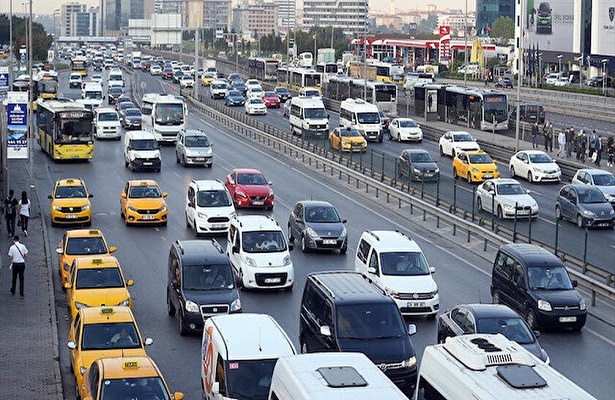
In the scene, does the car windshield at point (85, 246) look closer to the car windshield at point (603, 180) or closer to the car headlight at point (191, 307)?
the car headlight at point (191, 307)

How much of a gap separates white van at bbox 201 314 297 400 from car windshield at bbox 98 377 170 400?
2.78ft

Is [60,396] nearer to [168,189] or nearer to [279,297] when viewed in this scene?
[279,297]

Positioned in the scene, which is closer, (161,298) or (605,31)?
(161,298)

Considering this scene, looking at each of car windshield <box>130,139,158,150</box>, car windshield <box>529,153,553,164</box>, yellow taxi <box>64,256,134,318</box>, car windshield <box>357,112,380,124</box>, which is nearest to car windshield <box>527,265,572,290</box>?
yellow taxi <box>64,256,134,318</box>

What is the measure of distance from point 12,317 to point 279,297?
6598 millimetres

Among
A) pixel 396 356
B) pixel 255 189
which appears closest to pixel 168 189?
pixel 255 189

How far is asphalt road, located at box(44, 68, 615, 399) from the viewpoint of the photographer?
23469 millimetres

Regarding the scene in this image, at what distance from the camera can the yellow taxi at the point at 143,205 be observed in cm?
3888

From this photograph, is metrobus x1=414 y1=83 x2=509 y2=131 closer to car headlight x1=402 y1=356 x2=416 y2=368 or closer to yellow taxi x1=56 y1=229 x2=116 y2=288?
yellow taxi x1=56 y1=229 x2=116 y2=288

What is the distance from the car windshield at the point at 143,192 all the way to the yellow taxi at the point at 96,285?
12.7 m

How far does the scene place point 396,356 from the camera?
2056 centimetres

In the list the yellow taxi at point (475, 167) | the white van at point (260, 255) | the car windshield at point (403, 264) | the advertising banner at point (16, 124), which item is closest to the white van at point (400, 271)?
the car windshield at point (403, 264)

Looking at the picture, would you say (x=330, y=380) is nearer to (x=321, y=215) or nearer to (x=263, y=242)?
(x=263, y=242)

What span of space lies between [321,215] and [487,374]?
20.2 m
